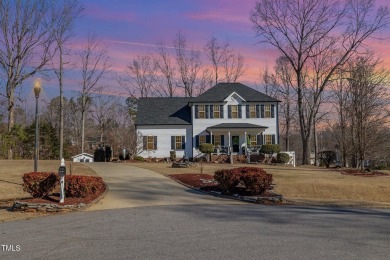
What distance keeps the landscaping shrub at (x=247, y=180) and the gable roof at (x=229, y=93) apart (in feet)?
87.2

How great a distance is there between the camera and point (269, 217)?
10.4 meters

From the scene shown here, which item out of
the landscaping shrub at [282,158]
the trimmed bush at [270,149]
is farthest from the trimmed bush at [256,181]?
the trimmed bush at [270,149]

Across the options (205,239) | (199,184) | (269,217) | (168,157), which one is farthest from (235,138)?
(205,239)

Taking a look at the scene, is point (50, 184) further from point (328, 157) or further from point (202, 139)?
point (328, 157)

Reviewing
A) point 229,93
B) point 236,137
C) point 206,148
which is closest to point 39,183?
point 206,148

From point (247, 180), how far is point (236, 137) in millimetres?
26769

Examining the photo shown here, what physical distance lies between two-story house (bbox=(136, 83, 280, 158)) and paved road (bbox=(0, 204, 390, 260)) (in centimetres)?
2968

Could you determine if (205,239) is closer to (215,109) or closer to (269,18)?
(215,109)

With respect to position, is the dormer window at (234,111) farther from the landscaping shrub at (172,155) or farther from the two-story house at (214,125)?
the landscaping shrub at (172,155)

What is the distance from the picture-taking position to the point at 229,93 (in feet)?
138

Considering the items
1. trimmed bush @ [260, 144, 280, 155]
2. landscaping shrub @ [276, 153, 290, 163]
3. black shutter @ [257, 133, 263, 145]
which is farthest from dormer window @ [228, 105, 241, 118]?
landscaping shrub @ [276, 153, 290, 163]

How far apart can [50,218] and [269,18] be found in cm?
3570

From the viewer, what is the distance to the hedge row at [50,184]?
12805 mm

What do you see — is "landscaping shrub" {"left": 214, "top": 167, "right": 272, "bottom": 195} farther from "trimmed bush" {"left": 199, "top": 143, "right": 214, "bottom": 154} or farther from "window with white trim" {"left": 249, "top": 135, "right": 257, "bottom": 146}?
"window with white trim" {"left": 249, "top": 135, "right": 257, "bottom": 146}
